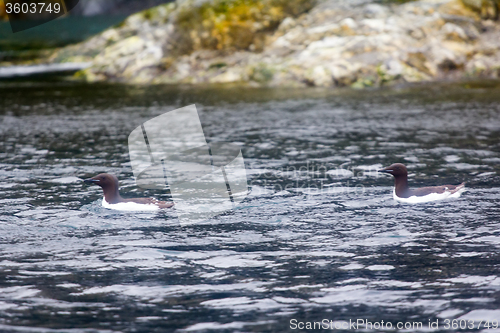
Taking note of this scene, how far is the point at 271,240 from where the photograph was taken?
1043 centimetres

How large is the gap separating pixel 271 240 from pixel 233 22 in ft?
87.5

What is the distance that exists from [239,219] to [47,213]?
12.3 ft

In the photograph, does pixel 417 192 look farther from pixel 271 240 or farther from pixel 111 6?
pixel 111 6

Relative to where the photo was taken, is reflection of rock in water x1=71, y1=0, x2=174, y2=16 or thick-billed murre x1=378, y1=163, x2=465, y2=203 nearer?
thick-billed murre x1=378, y1=163, x2=465, y2=203

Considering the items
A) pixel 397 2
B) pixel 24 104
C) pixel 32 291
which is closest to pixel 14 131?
pixel 24 104

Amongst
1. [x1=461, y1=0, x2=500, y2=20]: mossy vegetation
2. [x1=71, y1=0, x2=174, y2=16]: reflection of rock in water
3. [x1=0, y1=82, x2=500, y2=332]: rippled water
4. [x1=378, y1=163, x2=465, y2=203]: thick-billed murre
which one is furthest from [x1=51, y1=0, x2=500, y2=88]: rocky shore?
[x1=71, y1=0, x2=174, y2=16]: reflection of rock in water

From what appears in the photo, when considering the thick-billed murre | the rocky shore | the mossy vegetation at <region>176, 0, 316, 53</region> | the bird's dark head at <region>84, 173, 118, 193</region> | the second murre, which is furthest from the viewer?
the mossy vegetation at <region>176, 0, 316, 53</region>

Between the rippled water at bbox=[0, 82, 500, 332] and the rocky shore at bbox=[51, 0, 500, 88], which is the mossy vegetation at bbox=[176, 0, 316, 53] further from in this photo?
the rippled water at bbox=[0, 82, 500, 332]

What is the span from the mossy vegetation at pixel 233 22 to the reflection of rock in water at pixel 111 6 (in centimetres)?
3327

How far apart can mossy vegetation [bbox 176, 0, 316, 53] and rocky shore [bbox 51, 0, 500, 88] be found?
0.19 ft

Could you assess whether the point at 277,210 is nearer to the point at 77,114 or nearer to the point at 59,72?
the point at 77,114

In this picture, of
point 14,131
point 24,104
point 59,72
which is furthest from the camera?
point 59,72

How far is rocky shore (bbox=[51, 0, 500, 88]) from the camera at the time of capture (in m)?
30.0

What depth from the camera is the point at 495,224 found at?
426 inches
